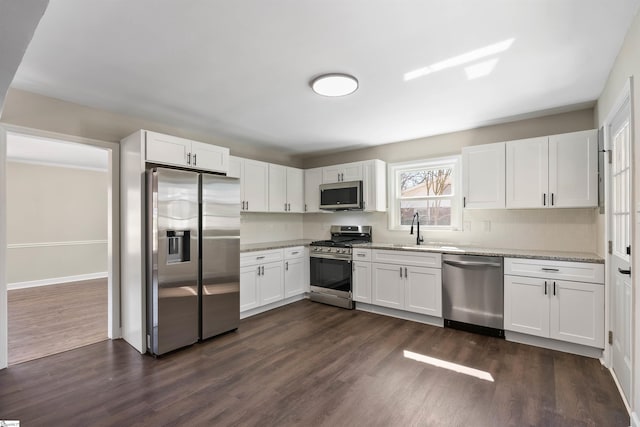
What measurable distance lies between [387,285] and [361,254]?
55cm

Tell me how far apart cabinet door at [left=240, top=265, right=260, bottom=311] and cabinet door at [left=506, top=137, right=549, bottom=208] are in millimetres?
3191

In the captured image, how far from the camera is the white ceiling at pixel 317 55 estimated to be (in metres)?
1.70

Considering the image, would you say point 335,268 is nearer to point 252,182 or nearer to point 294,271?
point 294,271

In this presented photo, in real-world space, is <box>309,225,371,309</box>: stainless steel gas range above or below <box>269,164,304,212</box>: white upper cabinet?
below

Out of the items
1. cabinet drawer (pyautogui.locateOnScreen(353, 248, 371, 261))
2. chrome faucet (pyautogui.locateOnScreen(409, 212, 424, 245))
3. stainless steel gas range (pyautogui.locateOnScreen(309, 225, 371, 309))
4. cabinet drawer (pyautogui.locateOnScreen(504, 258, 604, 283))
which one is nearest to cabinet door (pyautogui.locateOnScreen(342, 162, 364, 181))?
stainless steel gas range (pyautogui.locateOnScreen(309, 225, 371, 309))

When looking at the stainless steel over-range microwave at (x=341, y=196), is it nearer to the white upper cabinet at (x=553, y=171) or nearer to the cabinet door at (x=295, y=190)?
the cabinet door at (x=295, y=190)

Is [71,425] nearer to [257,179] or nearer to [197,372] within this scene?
[197,372]

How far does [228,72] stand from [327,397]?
2624 millimetres

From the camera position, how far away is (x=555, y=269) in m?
2.87

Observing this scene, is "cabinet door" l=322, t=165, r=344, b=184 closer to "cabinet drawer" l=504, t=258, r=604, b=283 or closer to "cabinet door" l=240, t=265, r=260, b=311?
"cabinet door" l=240, t=265, r=260, b=311

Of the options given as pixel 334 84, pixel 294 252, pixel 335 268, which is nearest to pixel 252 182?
pixel 294 252

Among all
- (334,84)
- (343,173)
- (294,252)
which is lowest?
(294,252)

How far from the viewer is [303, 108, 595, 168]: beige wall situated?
3.29 m

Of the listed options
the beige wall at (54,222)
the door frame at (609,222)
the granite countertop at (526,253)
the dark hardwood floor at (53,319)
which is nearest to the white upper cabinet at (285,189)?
the granite countertop at (526,253)
